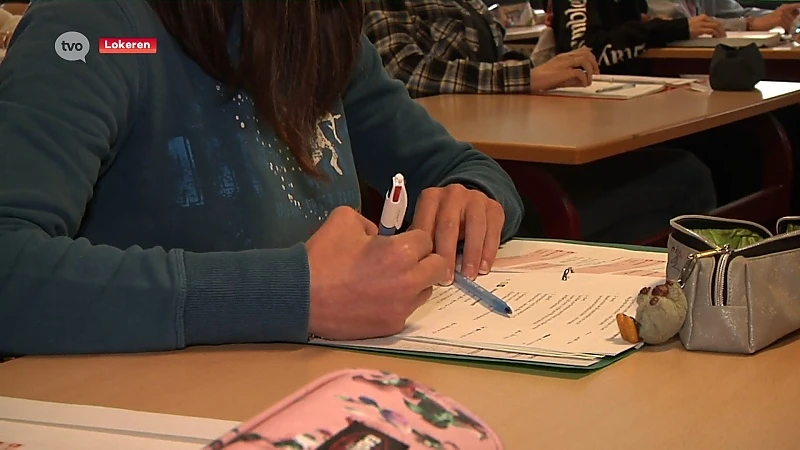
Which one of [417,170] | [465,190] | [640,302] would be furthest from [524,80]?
[640,302]

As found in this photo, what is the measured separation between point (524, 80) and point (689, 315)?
160 cm

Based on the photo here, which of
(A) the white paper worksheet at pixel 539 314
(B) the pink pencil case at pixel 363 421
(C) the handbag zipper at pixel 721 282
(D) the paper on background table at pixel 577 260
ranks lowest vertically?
(D) the paper on background table at pixel 577 260

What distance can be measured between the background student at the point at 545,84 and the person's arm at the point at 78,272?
130 cm

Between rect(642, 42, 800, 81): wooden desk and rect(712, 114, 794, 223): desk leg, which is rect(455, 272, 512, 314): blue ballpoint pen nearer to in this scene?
rect(712, 114, 794, 223): desk leg

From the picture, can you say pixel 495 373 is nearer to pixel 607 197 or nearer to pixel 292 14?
pixel 292 14

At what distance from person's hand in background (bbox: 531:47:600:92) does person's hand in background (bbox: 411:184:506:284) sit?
1.27 meters

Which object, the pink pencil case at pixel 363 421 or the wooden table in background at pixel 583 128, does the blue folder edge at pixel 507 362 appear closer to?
the pink pencil case at pixel 363 421

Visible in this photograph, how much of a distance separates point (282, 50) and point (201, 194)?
0.52 ft

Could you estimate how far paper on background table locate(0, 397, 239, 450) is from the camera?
0.58 metres

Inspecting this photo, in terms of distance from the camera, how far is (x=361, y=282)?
2.51ft

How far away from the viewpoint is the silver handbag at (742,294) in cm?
73

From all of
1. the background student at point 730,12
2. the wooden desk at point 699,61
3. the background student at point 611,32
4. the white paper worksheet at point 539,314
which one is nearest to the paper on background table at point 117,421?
the white paper worksheet at point 539,314

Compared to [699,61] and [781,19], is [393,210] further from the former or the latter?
[781,19]

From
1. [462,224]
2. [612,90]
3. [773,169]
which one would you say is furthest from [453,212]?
[773,169]
